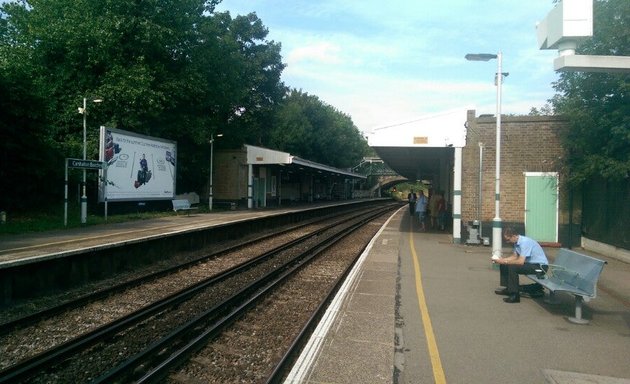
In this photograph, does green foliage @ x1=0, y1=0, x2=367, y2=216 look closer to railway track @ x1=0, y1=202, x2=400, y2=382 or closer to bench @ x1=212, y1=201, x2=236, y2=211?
bench @ x1=212, y1=201, x2=236, y2=211

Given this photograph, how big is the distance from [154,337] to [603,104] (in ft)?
41.6

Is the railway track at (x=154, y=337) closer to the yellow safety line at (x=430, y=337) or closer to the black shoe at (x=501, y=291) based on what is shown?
the yellow safety line at (x=430, y=337)

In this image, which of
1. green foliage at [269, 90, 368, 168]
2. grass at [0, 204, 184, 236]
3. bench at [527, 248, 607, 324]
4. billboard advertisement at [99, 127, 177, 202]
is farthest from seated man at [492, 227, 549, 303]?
green foliage at [269, 90, 368, 168]

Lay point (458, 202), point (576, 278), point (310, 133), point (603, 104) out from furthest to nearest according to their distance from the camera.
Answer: point (310, 133), point (458, 202), point (603, 104), point (576, 278)

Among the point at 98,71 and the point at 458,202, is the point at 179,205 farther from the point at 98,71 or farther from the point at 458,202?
the point at 458,202

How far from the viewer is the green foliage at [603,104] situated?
12406mm

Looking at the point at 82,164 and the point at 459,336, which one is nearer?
the point at 459,336

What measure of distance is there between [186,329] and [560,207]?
13.4m

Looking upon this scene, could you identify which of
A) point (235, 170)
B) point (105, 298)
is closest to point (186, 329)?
point (105, 298)

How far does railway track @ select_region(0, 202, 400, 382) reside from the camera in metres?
5.31

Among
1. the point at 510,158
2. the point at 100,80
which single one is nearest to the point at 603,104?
→ the point at 510,158

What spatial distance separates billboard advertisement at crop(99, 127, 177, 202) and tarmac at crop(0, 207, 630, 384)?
12.5m

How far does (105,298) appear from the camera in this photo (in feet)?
30.1

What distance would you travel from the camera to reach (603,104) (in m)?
13.4
